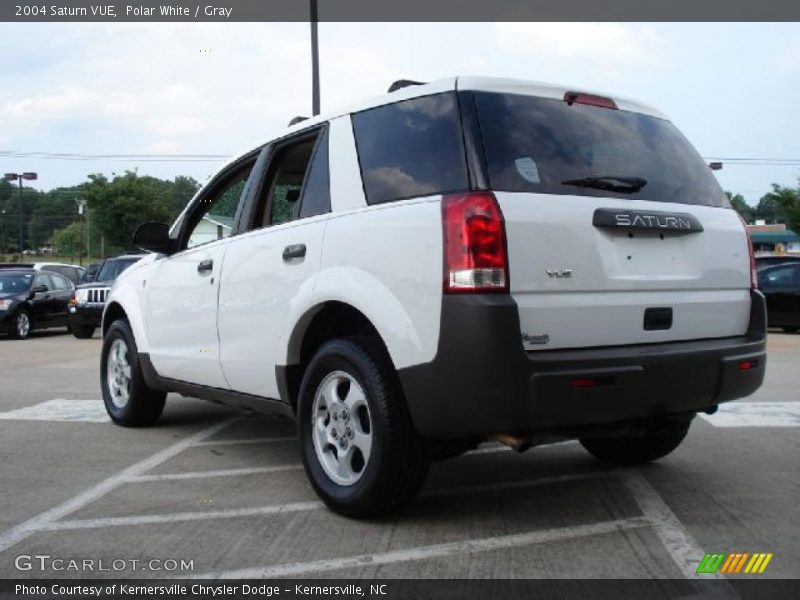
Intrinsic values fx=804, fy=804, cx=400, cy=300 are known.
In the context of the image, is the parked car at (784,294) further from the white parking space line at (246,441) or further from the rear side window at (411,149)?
the rear side window at (411,149)

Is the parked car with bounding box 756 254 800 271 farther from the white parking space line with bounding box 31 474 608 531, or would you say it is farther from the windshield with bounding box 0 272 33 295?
the windshield with bounding box 0 272 33 295

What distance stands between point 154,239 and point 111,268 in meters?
12.2

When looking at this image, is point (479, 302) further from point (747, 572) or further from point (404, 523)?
point (747, 572)

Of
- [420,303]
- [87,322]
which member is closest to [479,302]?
[420,303]

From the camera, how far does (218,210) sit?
5512 millimetres

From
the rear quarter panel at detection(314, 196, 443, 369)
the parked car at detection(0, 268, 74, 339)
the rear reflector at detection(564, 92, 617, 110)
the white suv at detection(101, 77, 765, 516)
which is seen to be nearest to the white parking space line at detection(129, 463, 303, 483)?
the white suv at detection(101, 77, 765, 516)

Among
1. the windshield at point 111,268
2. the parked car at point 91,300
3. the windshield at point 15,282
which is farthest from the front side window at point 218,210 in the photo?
the windshield at point 15,282

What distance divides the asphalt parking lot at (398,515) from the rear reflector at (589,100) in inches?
79.5

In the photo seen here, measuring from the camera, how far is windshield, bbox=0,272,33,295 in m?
17.2

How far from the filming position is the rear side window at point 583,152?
349cm

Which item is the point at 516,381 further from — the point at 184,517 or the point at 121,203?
the point at 121,203

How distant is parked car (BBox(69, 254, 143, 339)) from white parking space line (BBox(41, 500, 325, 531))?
12784mm

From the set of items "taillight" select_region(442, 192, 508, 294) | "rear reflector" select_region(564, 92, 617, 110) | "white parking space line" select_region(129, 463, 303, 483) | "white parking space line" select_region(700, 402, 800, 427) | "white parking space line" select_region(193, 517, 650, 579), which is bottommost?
"white parking space line" select_region(700, 402, 800, 427)

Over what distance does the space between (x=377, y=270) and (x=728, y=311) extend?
175cm
